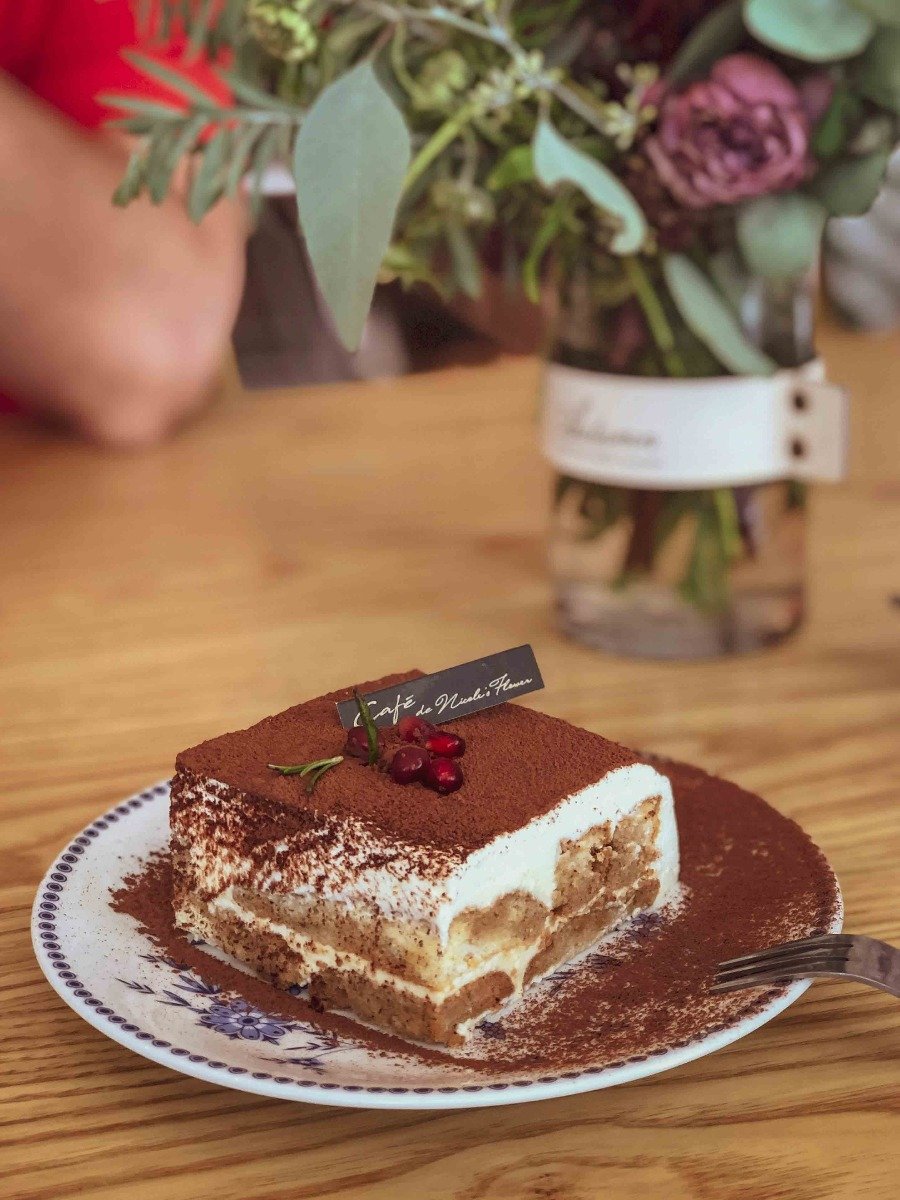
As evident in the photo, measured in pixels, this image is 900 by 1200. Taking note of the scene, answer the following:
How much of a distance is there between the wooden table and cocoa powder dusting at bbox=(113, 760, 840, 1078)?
0.12ft

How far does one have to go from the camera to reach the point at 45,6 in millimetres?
2336

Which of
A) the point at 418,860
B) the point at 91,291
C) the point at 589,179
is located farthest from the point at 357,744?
the point at 91,291

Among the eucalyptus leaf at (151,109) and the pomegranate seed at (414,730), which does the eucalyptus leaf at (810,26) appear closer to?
the eucalyptus leaf at (151,109)

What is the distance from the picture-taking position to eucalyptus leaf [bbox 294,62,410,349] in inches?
34.7

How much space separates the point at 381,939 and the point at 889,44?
791mm

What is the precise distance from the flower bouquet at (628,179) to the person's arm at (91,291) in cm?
91

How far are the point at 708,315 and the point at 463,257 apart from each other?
0.22m

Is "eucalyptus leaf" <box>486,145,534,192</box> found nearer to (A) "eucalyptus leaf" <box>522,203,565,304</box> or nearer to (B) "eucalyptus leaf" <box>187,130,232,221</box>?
(A) "eucalyptus leaf" <box>522,203,565,304</box>

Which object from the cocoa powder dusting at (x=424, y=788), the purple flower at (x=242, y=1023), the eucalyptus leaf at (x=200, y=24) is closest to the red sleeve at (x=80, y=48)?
the eucalyptus leaf at (x=200, y=24)

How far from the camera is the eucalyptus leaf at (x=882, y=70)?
119cm

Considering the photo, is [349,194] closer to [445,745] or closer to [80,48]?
[445,745]

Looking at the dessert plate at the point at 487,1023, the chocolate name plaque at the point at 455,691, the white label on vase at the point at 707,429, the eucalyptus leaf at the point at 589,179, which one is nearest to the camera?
the dessert plate at the point at 487,1023

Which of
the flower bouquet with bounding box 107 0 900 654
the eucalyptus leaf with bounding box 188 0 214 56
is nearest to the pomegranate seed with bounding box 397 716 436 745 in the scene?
the flower bouquet with bounding box 107 0 900 654

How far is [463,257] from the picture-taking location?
1344 mm
